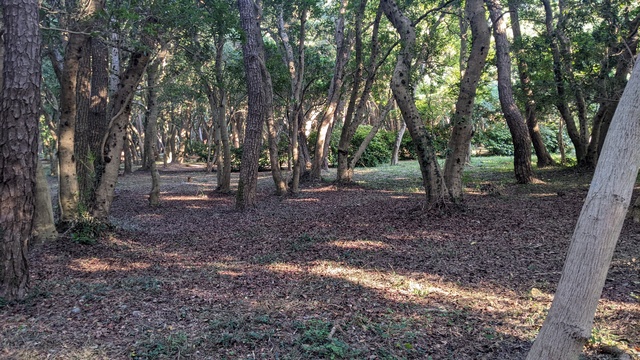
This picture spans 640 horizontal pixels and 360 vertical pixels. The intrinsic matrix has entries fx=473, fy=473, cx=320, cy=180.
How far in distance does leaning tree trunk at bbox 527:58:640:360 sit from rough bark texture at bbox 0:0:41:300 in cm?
422

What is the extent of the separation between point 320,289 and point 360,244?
2139 mm

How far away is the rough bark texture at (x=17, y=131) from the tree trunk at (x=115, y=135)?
2898 millimetres

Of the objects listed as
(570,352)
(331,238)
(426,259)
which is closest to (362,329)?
(570,352)

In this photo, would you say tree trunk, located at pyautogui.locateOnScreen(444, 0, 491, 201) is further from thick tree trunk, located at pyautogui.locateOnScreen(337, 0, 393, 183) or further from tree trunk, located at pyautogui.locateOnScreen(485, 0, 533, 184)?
thick tree trunk, located at pyautogui.locateOnScreen(337, 0, 393, 183)

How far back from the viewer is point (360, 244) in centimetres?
709

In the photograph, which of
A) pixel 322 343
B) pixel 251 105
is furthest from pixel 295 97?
pixel 322 343

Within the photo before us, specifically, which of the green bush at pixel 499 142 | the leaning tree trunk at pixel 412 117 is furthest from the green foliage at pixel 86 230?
the green bush at pixel 499 142

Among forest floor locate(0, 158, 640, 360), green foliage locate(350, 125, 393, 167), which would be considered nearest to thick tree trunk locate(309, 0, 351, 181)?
forest floor locate(0, 158, 640, 360)

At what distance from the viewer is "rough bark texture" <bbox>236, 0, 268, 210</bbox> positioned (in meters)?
10.6

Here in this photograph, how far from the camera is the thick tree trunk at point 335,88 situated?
579 inches

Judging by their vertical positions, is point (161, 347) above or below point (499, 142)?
below

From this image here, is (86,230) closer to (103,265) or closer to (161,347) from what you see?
(103,265)

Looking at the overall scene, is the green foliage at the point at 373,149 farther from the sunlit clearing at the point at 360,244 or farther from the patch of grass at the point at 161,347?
the patch of grass at the point at 161,347

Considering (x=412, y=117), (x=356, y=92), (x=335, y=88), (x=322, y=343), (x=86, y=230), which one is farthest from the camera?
(x=335, y=88)
